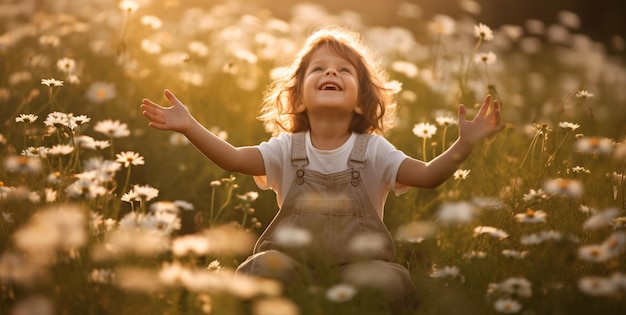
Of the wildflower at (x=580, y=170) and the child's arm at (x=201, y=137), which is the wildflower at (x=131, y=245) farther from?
the wildflower at (x=580, y=170)

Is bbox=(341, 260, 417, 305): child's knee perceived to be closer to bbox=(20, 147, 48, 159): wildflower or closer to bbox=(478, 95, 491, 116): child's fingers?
bbox=(478, 95, 491, 116): child's fingers

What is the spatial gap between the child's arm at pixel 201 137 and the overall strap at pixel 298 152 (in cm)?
11

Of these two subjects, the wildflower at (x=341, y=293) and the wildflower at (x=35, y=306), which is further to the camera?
the wildflower at (x=341, y=293)

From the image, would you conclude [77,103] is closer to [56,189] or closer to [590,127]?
[56,189]

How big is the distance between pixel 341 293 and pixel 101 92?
2.16m

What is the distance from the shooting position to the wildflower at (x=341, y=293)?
1854 mm

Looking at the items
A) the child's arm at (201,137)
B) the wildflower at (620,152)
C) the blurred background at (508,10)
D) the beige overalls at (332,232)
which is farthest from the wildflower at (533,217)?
the blurred background at (508,10)

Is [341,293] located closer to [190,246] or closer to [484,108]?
[190,246]

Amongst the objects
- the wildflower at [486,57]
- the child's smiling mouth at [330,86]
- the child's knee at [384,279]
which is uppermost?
the wildflower at [486,57]

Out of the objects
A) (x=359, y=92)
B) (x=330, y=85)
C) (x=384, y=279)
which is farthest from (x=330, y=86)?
(x=384, y=279)

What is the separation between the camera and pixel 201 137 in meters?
2.37

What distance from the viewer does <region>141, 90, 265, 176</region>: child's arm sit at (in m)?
2.33

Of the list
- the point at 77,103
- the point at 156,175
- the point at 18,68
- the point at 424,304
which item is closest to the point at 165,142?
the point at 156,175

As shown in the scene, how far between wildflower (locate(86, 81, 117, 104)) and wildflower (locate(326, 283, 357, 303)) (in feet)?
6.89
